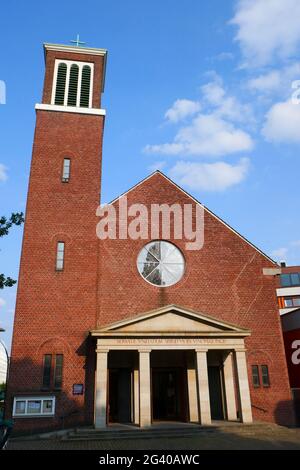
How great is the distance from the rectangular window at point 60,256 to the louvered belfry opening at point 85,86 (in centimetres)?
907

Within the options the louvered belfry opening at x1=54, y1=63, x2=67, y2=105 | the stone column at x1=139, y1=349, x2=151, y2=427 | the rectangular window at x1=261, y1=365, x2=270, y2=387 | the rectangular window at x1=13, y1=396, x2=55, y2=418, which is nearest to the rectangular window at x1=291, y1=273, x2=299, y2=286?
the rectangular window at x1=261, y1=365, x2=270, y2=387

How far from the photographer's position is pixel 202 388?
17.6m

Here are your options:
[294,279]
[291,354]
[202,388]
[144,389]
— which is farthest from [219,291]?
[294,279]

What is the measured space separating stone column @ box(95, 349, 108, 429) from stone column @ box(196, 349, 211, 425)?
412 centimetres

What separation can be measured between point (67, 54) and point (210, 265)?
52.4 feet

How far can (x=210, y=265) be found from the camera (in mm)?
21750

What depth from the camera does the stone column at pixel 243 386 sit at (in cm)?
1753

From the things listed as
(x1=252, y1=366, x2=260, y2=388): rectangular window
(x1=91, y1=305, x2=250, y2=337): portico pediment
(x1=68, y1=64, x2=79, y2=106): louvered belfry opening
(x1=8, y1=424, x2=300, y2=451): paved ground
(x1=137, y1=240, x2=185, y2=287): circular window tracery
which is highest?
(x1=68, y1=64, x2=79, y2=106): louvered belfry opening

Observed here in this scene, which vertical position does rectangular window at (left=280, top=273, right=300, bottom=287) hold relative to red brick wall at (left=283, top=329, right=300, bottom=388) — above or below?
above

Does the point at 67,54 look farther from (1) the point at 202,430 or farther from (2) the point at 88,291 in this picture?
(1) the point at 202,430

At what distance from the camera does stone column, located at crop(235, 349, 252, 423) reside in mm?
17531

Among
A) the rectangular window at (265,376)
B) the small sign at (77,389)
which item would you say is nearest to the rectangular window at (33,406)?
the small sign at (77,389)

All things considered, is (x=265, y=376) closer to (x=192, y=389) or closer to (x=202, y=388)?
(x=192, y=389)

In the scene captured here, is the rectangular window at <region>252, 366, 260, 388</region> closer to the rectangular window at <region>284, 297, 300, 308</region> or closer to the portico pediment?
the portico pediment
